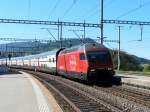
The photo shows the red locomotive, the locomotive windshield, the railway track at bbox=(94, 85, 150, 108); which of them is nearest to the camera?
the railway track at bbox=(94, 85, 150, 108)

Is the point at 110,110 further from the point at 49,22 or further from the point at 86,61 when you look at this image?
the point at 49,22

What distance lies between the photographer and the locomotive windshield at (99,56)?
1252 inches

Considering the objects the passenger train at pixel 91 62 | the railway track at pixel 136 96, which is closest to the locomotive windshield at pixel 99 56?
the passenger train at pixel 91 62

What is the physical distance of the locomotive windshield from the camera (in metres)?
31.8

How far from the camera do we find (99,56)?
105 ft

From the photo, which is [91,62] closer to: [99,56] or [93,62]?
[93,62]

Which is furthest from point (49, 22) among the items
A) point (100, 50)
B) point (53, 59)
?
point (100, 50)

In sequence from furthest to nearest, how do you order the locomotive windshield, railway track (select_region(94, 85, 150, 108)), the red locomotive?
the locomotive windshield, the red locomotive, railway track (select_region(94, 85, 150, 108))

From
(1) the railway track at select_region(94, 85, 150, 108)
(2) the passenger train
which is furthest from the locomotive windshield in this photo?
(1) the railway track at select_region(94, 85, 150, 108)

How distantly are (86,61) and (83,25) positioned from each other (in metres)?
26.7

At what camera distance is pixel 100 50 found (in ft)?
107

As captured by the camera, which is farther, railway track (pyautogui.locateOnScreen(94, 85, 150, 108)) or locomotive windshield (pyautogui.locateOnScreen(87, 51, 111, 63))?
locomotive windshield (pyautogui.locateOnScreen(87, 51, 111, 63))

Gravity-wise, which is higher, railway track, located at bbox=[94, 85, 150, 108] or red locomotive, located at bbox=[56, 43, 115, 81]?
red locomotive, located at bbox=[56, 43, 115, 81]

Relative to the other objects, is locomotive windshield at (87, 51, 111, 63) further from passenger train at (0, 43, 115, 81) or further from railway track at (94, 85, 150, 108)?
railway track at (94, 85, 150, 108)
